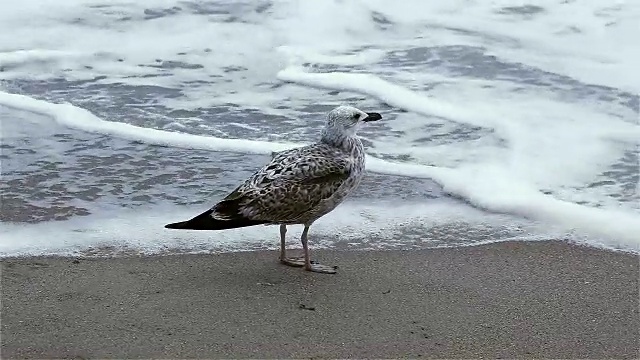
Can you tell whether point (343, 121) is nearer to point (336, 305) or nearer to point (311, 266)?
point (311, 266)

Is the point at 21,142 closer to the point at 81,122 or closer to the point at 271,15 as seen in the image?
the point at 81,122

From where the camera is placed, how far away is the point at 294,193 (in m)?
5.29

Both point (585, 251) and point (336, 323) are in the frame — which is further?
point (585, 251)

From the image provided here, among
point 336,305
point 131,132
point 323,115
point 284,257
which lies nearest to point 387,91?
point 323,115

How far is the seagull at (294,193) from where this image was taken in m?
5.21

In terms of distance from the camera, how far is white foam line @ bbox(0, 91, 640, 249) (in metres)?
5.82

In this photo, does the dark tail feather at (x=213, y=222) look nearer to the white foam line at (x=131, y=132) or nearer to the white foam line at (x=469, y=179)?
the white foam line at (x=469, y=179)

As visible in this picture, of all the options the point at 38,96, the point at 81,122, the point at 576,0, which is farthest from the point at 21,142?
the point at 576,0

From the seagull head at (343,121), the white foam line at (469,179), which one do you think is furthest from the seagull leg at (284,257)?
the white foam line at (469,179)

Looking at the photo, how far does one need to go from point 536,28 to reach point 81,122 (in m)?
5.57

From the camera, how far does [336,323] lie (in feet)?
15.1

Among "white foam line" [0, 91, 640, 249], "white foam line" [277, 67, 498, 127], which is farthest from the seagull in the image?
"white foam line" [277, 67, 498, 127]

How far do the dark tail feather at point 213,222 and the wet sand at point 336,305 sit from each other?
255 millimetres

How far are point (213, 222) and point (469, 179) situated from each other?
2162 millimetres
